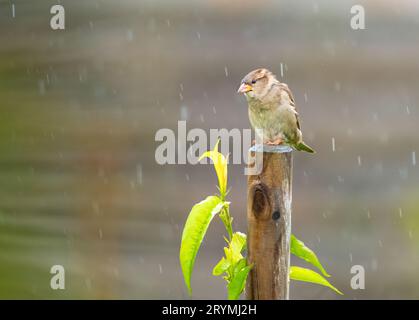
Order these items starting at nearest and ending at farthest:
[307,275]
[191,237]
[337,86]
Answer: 1. [191,237]
2. [307,275]
3. [337,86]

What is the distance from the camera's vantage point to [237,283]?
172 cm

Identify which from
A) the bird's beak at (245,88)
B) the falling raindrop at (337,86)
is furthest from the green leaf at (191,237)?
the falling raindrop at (337,86)

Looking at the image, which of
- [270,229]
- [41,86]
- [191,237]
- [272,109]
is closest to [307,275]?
[270,229]

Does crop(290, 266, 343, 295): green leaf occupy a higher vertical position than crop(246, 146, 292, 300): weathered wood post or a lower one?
lower

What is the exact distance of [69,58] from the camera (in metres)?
4.05

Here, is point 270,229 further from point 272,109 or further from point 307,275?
→ point 272,109

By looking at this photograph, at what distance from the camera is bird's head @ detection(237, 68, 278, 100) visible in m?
2.46

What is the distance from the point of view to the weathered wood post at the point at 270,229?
1.72m

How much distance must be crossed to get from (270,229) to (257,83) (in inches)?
36.2

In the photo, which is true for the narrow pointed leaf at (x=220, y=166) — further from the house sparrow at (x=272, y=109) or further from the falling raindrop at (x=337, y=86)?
the falling raindrop at (x=337, y=86)

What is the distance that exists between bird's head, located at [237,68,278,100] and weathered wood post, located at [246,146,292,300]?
762 mm

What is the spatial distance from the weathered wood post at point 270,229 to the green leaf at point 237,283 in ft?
0.11

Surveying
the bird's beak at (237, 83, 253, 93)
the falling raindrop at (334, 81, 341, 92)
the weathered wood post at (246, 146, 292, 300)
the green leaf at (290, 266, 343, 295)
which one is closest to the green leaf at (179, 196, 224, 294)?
the weathered wood post at (246, 146, 292, 300)

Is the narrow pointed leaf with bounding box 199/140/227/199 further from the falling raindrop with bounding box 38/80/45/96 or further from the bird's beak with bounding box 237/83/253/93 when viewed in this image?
the falling raindrop with bounding box 38/80/45/96
